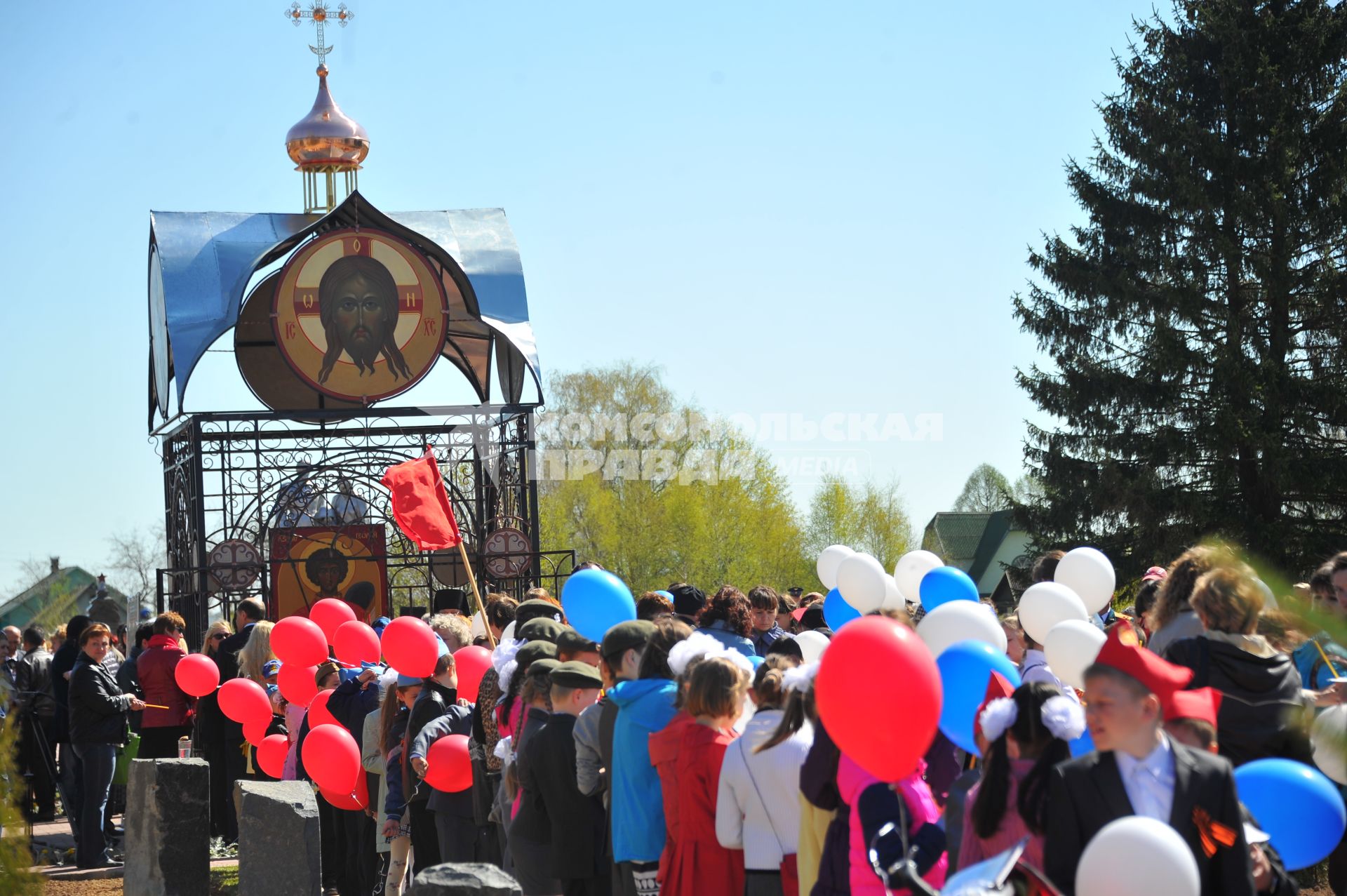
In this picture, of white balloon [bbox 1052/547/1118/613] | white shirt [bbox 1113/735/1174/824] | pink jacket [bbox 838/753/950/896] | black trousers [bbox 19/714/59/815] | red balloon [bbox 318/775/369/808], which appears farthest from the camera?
black trousers [bbox 19/714/59/815]

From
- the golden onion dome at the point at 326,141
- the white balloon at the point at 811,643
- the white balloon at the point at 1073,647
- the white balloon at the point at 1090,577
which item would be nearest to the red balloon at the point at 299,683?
the white balloon at the point at 811,643

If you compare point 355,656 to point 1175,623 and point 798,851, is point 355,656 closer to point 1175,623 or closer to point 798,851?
point 798,851

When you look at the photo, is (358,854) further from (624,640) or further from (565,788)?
(624,640)

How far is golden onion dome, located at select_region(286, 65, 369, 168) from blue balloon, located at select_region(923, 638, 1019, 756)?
19956 mm

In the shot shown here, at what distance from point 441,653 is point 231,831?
5153 millimetres

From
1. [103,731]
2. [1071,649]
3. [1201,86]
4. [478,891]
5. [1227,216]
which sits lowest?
[103,731]

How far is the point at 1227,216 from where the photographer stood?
70.4ft

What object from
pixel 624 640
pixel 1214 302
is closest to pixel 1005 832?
pixel 624 640

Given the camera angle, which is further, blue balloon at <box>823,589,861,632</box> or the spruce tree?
the spruce tree

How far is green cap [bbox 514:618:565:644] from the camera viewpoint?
6.81 meters

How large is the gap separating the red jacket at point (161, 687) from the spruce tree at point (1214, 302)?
15002 mm

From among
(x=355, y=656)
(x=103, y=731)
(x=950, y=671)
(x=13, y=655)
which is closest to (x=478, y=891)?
(x=950, y=671)

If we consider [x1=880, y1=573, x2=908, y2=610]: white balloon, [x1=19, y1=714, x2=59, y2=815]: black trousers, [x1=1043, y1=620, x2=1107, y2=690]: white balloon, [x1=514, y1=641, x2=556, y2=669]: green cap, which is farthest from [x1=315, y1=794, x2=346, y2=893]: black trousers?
[x1=1043, y1=620, x2=1107, y2=690]: white balloon

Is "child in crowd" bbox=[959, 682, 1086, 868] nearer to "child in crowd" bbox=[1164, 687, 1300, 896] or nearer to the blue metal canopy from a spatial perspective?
"child in crowd" bbox=[1164, 687, 1300, 896]
